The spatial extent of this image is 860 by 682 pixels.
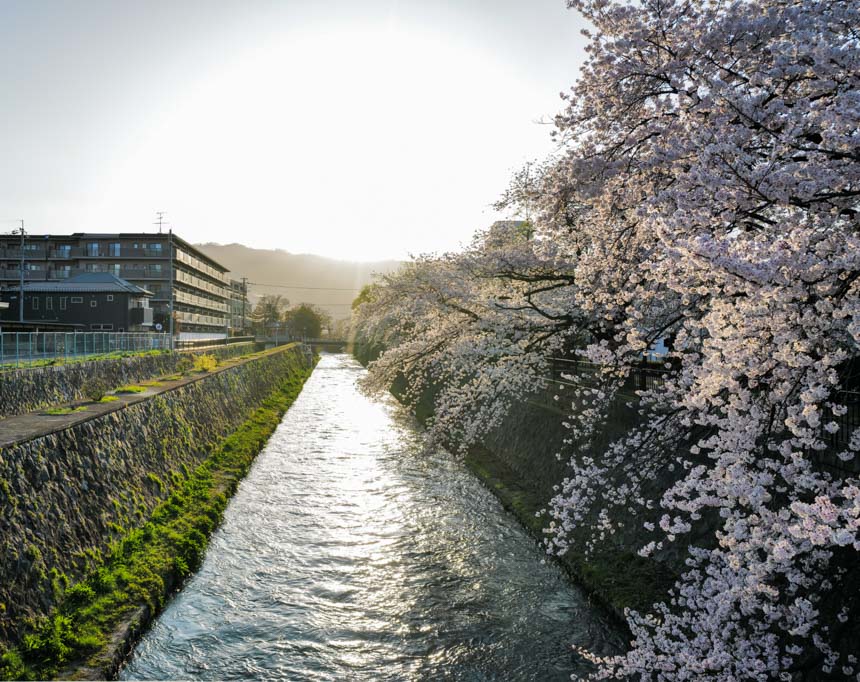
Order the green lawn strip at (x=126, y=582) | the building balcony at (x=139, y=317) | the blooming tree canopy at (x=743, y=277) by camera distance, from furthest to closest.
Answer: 1. the building balcony at (x=139, y=317)
2. the green lawn strip at (x=126, y=582)
3. the blooming tree canopy at (x=743, y=277)

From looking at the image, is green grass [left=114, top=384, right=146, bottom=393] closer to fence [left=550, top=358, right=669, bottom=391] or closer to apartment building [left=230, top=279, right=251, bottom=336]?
fence [left=550, top=358, right=669, bottom=391]

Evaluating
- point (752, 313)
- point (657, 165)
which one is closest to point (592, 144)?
point (657, 165)

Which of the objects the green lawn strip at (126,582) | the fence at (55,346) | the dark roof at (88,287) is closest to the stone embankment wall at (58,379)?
the fence at (55,346)

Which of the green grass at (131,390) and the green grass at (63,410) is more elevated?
the green grass at (63,410)

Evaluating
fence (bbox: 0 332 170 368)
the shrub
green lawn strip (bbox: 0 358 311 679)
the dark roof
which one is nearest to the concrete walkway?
green lawn strip (bbox: 0 358 311 679)

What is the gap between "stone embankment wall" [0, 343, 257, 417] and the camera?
15.3 m

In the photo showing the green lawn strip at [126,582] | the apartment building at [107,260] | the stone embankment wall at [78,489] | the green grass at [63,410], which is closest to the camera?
the green lawn strip at [126,582]

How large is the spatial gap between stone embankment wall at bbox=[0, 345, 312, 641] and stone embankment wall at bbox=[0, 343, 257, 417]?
3717mm

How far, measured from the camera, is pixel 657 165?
6.54 m

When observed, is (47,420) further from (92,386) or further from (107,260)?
(107,260)

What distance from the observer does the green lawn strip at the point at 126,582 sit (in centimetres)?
680

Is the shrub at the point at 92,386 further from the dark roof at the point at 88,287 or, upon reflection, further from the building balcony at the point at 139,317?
the building balcony at the point at 139,317

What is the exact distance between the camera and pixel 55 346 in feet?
72.0

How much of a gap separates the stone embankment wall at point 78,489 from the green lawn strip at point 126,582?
0.27 metres
